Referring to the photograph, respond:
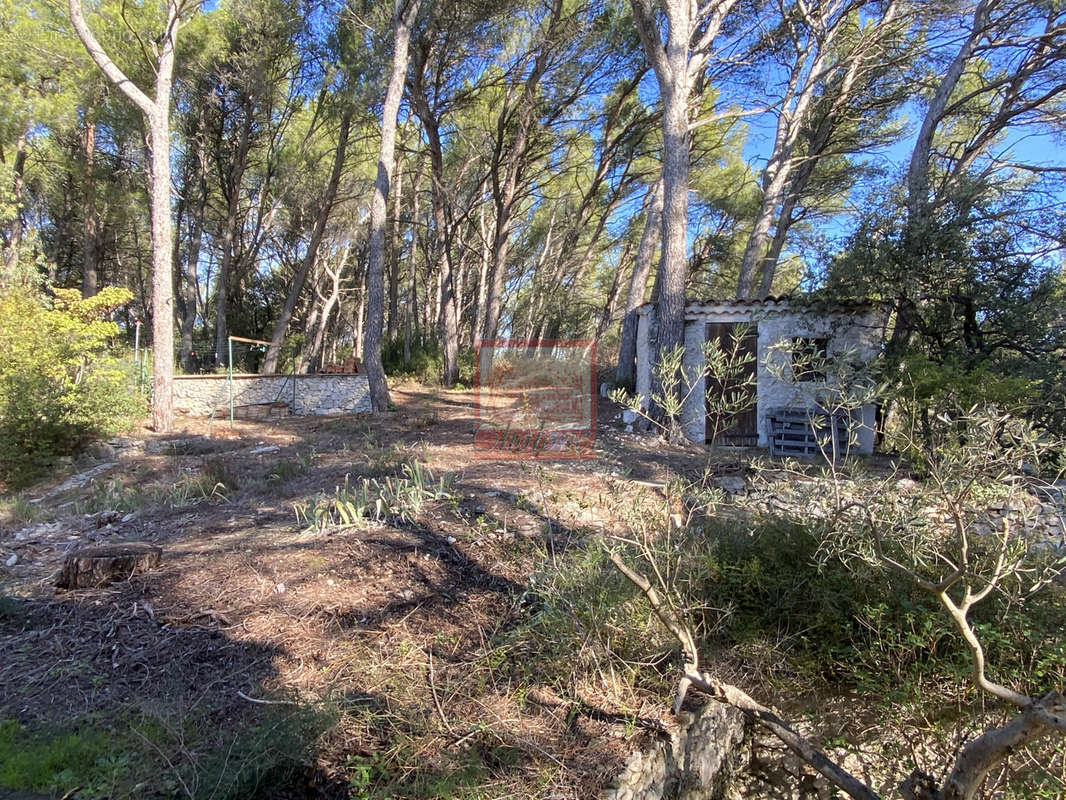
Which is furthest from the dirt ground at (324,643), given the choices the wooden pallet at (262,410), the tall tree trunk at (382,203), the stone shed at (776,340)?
the wooden pallet at (262,410)

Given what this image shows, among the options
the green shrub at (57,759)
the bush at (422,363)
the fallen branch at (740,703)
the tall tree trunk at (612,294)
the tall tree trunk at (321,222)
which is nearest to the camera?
the green shrub at (57,759)

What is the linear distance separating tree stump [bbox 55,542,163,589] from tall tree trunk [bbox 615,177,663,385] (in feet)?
32.2

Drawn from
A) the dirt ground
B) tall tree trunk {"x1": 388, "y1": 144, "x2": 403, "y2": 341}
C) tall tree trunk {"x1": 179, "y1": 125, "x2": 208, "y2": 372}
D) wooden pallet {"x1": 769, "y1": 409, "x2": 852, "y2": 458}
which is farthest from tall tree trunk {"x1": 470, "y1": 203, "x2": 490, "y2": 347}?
the dirt ground

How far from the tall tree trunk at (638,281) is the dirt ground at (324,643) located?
24.9 feet

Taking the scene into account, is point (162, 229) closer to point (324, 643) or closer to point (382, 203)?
point (382, 203)

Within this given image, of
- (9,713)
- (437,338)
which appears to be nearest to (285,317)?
(437,338)

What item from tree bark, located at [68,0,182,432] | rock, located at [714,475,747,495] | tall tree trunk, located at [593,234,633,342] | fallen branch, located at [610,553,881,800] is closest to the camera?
fallen branch, located at [610,553,881,800]

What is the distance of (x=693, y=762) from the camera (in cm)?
253

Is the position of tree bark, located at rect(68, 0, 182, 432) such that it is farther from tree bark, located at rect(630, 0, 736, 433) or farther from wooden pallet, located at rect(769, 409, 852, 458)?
wooden pallet, located at rect(769, 409, 852, 458)

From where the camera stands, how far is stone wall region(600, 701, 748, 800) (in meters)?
2.29

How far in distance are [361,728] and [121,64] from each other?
16371mm

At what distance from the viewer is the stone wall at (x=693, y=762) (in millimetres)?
2290

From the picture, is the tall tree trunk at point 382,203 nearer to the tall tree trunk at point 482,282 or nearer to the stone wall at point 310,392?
the stone wall at point 310,392

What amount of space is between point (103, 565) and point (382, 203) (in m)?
9.49
